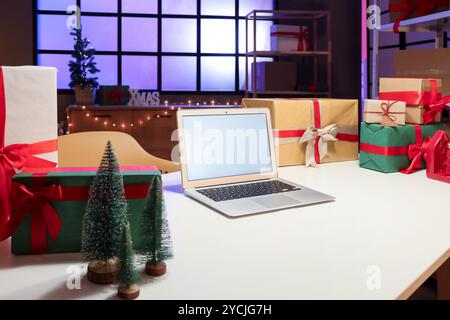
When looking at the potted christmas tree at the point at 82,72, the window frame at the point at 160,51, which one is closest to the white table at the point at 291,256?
the potted christmas tree at the point at 82,72

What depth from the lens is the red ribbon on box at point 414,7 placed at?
7.64ft

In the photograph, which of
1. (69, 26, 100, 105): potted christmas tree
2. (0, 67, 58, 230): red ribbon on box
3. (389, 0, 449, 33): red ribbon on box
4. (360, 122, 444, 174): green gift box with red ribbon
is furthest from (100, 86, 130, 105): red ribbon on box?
(0, 67, 58, 230): red ribbon on box

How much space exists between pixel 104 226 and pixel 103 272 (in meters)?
0.07

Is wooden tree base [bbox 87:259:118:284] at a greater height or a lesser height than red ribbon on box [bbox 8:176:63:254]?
lesser

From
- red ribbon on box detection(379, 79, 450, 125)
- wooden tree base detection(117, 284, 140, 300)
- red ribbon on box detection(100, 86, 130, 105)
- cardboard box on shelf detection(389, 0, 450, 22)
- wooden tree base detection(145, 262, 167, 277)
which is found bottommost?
wooden tree base detection(117, 284, 140, 300)

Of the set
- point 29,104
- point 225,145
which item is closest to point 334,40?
point 225,145

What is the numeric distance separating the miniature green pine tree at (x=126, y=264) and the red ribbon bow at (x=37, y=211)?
0.63 ft

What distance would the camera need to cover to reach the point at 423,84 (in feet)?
5.77

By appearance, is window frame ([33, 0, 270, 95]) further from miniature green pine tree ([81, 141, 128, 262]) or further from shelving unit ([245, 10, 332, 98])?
miniature green pine tree ([81, 141, 128, 262])

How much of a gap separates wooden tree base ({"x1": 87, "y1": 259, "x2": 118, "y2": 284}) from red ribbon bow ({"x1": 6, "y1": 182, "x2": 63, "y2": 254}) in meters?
0.14

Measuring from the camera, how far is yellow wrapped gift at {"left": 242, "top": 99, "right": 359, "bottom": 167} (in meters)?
1.77

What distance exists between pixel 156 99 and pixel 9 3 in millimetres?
1532

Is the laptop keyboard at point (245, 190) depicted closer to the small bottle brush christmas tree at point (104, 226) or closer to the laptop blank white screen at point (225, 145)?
the laptop blank white screen at point (225, 145)

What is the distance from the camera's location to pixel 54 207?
85cm
